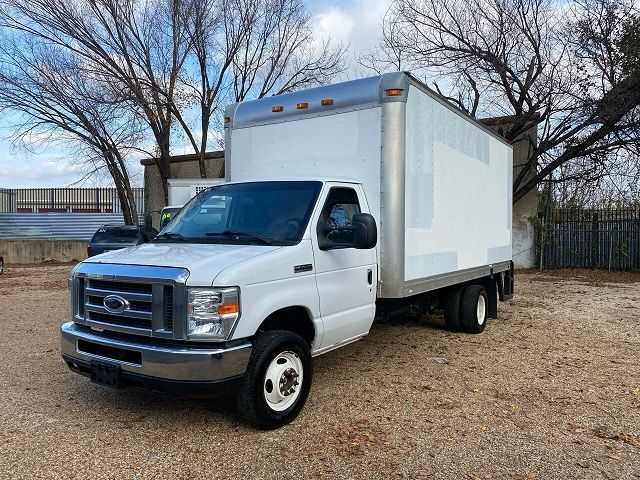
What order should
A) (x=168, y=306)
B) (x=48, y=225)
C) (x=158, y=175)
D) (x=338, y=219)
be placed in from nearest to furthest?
(x=168, y=306) → (x=338, y=219) → (x=48, y=225) → (x=158, y=175)

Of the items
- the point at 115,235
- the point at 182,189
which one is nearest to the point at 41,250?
the point at 115,235

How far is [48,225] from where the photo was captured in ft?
80.5

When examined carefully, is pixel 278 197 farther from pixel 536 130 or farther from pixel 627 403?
pixel 536 130

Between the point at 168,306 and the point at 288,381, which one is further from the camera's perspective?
the point at 288,381

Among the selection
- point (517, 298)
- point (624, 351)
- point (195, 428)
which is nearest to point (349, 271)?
point (195, 428)

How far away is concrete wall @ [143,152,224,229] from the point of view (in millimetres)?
24672

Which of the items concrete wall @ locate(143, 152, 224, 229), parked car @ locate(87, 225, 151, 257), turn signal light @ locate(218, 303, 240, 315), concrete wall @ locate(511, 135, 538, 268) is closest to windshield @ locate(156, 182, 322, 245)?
turn signal light @ locate(218, 303, 240, 315)

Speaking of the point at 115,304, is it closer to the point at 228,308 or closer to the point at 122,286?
the point at 122,286

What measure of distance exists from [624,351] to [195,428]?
5902 mm

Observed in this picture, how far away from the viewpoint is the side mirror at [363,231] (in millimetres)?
4754

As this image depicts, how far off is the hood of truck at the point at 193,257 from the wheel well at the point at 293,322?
1.92 feet

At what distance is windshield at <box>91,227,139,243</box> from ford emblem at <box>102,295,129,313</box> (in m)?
12.0

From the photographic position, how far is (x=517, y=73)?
18.7 meters

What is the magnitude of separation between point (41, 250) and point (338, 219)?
22.4m
